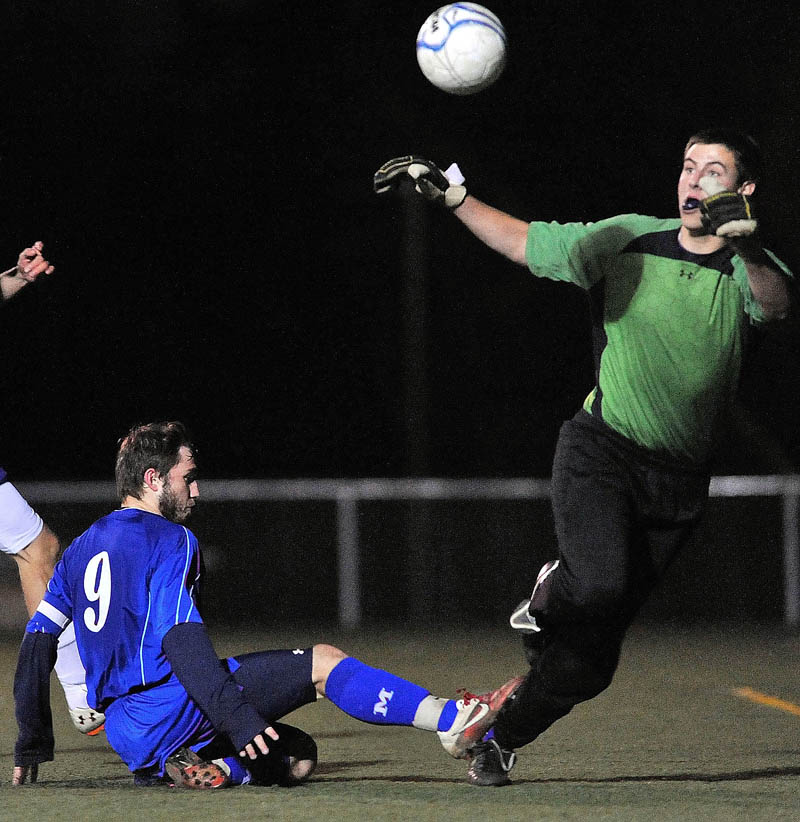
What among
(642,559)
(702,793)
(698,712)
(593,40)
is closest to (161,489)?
(642,559)

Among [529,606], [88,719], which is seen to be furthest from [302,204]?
[529,606]

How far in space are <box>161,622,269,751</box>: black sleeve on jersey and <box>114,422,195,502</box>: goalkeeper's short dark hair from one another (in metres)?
0.56

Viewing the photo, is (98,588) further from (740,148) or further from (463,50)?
(740,148)

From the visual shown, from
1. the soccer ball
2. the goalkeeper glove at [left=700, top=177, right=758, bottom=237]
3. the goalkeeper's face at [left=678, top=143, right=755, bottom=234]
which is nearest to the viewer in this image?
the goalkeeper glove at [left=700, top=177, right=758, bottom=237]

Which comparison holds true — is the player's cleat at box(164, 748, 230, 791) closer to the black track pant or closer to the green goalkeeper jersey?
the black track pant

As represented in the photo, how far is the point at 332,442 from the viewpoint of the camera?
2734 cm

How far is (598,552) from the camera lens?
513 centimetres

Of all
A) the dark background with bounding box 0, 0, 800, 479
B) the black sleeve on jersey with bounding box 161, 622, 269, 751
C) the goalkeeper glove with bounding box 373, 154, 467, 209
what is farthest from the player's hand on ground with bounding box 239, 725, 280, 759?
the dark background with bounding box 0, 0, 800, 479

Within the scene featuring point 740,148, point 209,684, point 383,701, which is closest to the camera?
point 209,684

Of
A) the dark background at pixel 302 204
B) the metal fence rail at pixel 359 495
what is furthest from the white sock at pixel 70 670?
the dark background at pixel 302 204

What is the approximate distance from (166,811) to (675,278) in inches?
93.0

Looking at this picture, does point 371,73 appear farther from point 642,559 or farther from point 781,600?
point 642,559

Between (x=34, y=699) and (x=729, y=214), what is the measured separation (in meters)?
2.80

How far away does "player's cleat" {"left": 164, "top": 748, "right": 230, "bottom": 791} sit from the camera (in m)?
5.32
